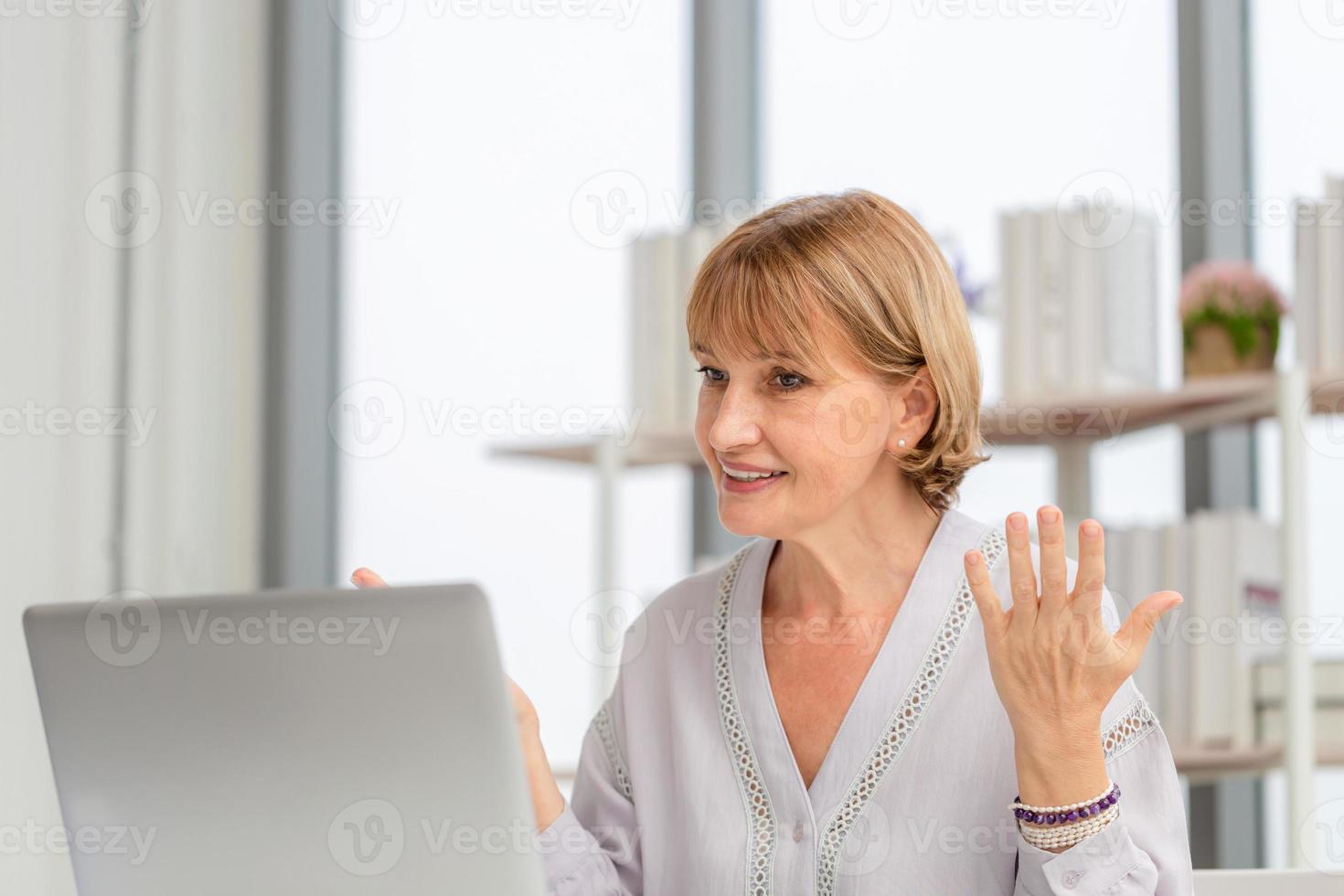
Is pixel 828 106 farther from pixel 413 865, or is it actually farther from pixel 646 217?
pixel 413 865

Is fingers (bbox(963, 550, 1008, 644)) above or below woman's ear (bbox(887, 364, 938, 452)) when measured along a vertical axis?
below

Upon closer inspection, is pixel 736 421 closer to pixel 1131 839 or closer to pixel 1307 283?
pixel 1131 839

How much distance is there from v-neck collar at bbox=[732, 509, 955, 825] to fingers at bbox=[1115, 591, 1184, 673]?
10.6 inches

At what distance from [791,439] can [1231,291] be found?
1.27 meters

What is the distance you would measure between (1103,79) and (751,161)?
28.6 inches

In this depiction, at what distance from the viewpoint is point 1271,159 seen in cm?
265

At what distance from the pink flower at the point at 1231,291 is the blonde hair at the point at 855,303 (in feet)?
3.42

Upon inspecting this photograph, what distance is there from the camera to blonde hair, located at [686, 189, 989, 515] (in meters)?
1.32

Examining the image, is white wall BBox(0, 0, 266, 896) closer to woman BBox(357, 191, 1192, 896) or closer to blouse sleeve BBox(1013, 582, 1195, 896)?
woman BBox(357, 191, 1192, 896)

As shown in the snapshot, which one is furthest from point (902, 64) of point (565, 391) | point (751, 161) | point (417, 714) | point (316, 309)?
point (417, 714)

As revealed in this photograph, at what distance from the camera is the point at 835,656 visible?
4.53 feet

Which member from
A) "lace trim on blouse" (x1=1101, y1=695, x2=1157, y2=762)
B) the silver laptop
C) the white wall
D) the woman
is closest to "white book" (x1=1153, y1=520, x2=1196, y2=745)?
the woman

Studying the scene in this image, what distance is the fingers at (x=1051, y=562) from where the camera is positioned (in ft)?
3.48

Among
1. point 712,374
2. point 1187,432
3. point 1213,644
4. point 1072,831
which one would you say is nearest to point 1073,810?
point 1072,831
